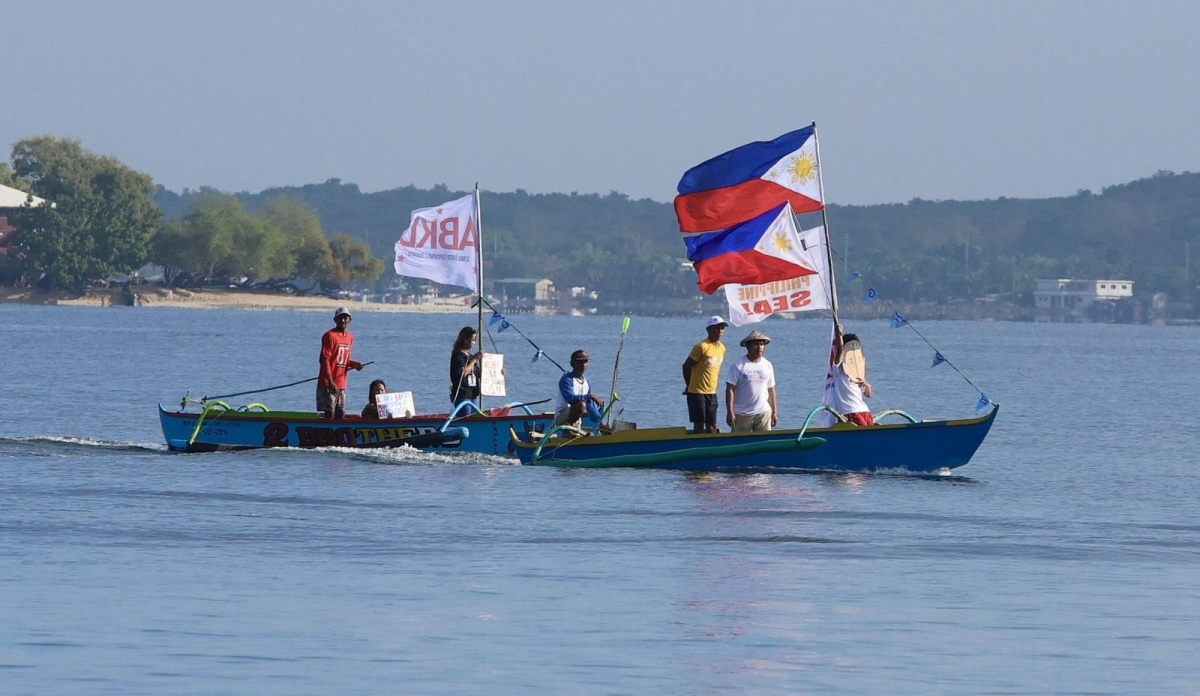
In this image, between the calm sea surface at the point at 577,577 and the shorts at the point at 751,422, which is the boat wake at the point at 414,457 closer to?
the calm sea surface at the point at 577,577

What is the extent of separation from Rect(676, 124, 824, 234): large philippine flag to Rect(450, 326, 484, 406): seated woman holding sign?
345 centimetres

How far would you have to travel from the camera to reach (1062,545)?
21609 millimetres

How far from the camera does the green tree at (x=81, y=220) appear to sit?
580 feet

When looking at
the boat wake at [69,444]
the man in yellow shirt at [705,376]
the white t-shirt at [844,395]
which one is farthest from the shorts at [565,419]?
the boat wake at [69,444]

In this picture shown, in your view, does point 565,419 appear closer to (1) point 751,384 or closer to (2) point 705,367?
(2) point 705,367

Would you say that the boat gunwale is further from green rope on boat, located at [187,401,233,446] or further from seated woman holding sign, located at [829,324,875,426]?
green rope on boat, located at [187,401,233,446]

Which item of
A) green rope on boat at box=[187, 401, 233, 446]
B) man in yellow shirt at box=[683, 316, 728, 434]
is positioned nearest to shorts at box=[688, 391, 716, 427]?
man in yellow shirt at box=[683, 316, 728, 434]

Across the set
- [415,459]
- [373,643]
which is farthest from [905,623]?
[415,459]

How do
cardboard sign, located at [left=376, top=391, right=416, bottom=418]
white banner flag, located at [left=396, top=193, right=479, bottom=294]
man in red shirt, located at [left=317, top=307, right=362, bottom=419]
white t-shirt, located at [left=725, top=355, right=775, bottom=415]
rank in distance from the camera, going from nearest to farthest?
white t-shirt, located at [left=725, top=355, right=775, bottom=415] < man in red shirt, located at [left=317, top=307, right=362, bottom=419] < cardboard sign, located at [left=376, top=391, right=416, bottom=418] < white banner flag, located at [left=396, top=193, right=479, bottom=294]

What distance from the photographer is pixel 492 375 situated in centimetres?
2916

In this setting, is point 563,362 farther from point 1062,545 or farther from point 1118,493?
point 1062,545

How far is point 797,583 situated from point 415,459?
11812mm

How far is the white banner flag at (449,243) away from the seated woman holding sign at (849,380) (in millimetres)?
6412

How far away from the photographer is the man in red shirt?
91.8 feet
